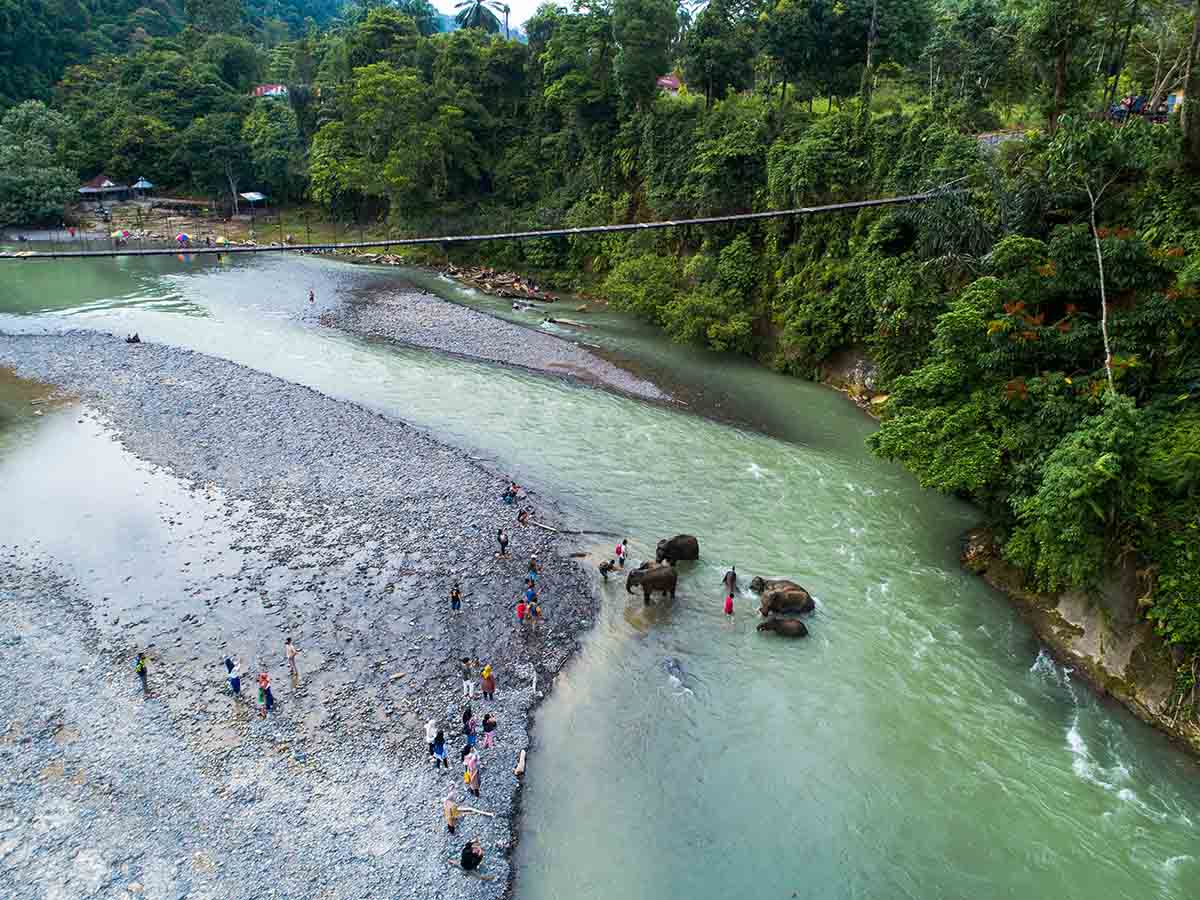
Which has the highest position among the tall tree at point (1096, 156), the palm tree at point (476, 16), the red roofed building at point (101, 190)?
the palm tree at point (476, 16)

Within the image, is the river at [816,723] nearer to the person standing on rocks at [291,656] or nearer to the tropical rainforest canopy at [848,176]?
the tropical rainforest canopy at [848,176]

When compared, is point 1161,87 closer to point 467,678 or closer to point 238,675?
point 467,678

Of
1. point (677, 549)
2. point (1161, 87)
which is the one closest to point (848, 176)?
point (1161, 87)

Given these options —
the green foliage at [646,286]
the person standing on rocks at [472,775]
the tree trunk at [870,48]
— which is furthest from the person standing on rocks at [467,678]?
the tree trunk at [870,48]

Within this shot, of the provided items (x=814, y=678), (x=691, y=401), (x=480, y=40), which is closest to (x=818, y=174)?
(x=691, y=401)

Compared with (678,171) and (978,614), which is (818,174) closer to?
(678,171)

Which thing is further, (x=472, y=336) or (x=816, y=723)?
(x=472, y=336)
